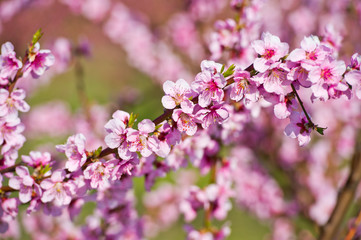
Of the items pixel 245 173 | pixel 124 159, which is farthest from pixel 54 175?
pixel 245 173

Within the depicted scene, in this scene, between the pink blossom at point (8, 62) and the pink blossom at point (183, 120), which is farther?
the pink blossom at point (8, 62)

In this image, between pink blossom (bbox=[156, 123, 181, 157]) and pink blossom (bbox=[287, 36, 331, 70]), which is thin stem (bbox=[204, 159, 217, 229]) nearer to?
pink blossom (bbox=[156, 123, 181, 157])

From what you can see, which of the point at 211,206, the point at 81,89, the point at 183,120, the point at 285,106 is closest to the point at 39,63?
the point at 183,120

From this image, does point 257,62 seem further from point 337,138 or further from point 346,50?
point 337,138

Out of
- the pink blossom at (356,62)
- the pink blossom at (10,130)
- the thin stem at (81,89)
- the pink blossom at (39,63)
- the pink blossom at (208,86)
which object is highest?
the thin stem at (81,89)

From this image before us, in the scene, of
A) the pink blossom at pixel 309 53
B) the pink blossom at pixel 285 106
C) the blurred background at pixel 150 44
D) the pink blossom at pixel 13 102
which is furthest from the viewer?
the blurred background at pixel 150 44

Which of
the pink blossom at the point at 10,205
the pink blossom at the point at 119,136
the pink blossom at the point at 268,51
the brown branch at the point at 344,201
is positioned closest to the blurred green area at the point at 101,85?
the brown branch at the point at 344,201

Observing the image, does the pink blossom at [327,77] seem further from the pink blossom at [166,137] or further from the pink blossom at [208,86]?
the pink blossom at [166,137]
